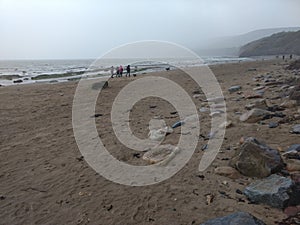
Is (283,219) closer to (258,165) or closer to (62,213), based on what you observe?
(258,165)

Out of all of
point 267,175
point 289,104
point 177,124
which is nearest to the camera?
point 267,175

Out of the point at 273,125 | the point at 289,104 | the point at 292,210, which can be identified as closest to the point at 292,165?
the point at 292,210

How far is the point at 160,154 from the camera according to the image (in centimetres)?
557

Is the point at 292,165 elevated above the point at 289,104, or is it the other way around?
the point at 289,104

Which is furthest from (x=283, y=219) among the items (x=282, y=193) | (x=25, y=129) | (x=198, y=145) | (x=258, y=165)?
(x=25, y=129)

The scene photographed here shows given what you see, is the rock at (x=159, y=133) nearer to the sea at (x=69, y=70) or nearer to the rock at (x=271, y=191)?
the rock at (x=271, y=191)

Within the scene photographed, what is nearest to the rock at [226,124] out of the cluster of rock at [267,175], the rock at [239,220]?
the cluster of rock at [267,175]

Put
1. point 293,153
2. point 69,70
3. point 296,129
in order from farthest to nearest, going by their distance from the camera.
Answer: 1. point 69,70
2. point 296,129
3. point 293,153

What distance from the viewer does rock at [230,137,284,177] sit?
4.34m

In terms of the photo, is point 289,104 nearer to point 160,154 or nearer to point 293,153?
point 293,153

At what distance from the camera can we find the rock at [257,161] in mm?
4344

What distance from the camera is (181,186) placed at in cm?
442

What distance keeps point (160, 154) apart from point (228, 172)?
4.76 ft

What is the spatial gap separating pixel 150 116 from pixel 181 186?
15.4 ft
